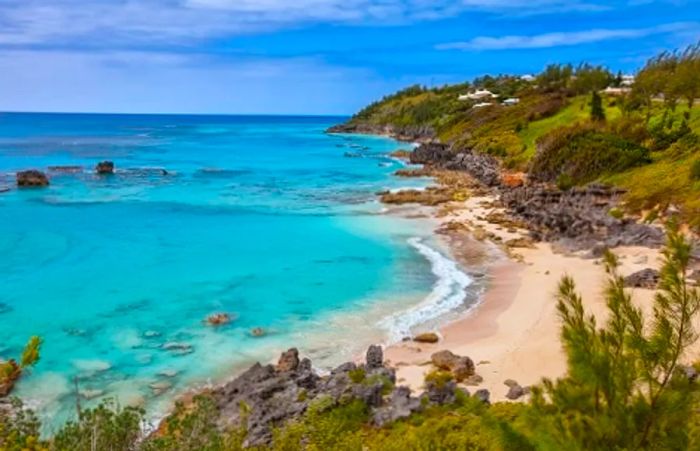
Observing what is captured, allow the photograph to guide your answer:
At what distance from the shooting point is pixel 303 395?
16.3 m

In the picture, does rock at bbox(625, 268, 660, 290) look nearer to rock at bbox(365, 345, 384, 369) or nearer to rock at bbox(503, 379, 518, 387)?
rock at bbox(503, 379, 518, 387)

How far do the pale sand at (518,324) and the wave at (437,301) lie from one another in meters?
1.16

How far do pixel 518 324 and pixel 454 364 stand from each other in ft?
18.1

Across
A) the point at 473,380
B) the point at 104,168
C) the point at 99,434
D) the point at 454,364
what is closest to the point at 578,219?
the point at 454,364

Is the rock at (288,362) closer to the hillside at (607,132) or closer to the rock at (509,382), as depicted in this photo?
the rock at (509,382)

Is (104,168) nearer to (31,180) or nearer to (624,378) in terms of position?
(31,180)

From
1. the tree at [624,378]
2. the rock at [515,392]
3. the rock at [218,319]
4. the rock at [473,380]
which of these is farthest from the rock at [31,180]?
the tree at [624,378]

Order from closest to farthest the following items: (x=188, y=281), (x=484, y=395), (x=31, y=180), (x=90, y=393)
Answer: (x=484, y=395) < (x=90, y=393) < (x=188, y=281) < (x=31, y=180)

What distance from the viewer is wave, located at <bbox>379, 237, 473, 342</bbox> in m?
24.8

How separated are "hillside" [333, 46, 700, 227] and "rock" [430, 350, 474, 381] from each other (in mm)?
17677

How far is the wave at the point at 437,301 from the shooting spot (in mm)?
24766

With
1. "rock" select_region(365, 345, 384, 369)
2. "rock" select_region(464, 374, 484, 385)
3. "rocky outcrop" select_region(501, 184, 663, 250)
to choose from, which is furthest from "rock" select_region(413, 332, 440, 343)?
"rocky outcrop" select_region(501, 184, 663, 250)

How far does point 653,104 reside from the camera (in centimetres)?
6519

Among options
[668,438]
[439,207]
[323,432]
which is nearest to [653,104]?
[439,207]
